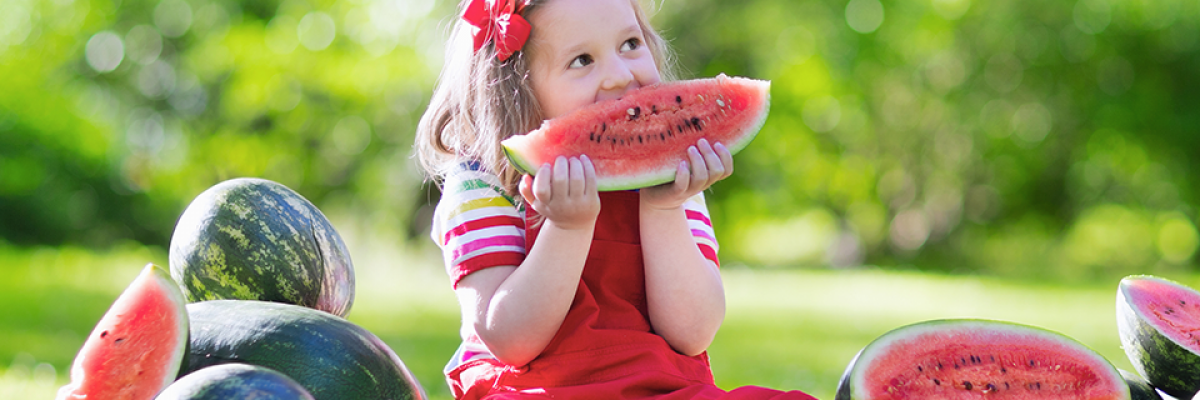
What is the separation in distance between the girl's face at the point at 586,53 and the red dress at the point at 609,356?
0.34 metres

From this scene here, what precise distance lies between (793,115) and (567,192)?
2379 cm

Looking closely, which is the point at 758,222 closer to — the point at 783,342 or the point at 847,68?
the point at 847,68

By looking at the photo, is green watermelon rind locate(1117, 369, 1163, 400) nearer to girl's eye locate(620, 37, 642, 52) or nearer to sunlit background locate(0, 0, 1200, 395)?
girl's eye locate(620, 37, 642, 52)

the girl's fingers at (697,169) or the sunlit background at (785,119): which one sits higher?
the girl's fingers at (697,169)

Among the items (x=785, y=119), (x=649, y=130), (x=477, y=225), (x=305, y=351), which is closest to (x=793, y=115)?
(x=785, y=119)

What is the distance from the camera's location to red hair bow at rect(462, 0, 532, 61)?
2.64 m

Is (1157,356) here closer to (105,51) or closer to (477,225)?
(477,225)

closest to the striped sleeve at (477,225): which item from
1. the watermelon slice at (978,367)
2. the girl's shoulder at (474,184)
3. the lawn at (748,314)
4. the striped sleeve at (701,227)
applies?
the girl's shoulder at (474,184)

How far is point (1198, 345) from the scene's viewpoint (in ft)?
8.00

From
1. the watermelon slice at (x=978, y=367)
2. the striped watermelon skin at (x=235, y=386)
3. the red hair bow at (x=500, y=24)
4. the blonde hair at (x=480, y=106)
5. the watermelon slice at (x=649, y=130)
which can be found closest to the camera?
the striped watermelon skin at (x=235, y=386)

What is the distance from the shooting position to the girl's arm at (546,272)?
7.59 feet

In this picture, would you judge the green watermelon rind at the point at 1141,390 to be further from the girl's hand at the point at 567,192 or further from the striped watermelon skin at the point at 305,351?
the striped watermelon skin at the point at 305,351

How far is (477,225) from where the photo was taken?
263cm

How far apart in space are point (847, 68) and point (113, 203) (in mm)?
20975
